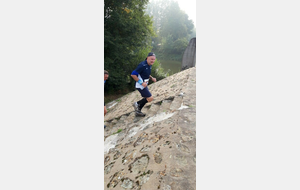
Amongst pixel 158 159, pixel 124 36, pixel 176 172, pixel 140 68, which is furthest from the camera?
pixel 124 36

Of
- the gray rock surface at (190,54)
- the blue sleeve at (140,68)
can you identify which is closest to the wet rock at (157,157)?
the blue sleeve at (140,68)

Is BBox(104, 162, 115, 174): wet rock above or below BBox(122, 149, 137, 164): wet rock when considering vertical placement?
below

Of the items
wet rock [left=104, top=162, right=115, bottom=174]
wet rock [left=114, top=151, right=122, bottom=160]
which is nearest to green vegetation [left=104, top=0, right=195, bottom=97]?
wet rock [left=114, top=151, right=122, bottom=160]

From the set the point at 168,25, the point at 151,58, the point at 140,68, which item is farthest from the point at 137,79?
the point at 168,25

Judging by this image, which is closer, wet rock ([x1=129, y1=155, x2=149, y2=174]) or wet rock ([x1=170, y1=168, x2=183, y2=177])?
wet rock ([x1=170, y1=168, x2=183, y2=177])

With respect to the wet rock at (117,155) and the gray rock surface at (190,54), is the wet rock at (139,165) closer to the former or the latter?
the wet rock at (117,155)

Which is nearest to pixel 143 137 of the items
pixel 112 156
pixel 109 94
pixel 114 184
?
pixel 112 156

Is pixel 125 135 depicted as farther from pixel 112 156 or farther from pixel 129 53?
pixel 129 53

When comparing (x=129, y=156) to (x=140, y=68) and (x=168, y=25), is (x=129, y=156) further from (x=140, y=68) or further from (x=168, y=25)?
(x=168, y=25)

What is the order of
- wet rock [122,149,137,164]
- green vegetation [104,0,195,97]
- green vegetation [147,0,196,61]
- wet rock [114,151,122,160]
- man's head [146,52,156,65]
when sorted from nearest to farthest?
1. wet rock [122,149,137,164]
2. wet rock [114,151,122,160]
3. man's head [146,52,156,65]
4. green vegetation [147,0,196,61]
5. green vegetation [104,0,195,97]

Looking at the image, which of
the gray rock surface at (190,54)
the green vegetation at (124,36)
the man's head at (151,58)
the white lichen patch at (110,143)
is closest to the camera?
the man's head at (151,58)

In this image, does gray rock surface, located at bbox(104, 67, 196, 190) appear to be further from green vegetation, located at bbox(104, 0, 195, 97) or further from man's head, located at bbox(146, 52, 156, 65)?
green vegetation, located at bbox(104, 0, 195, 97)

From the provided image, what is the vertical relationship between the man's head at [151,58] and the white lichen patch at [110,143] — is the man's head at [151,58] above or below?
above

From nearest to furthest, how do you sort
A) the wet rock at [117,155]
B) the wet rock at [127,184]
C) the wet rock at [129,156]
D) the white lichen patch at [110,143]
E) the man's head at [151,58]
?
the wet rock at [127,184] → the wet rock at [129,156] → the wet rock at [117,155] → the man's head at [151,58] → the white lichen patch at [110,143]
